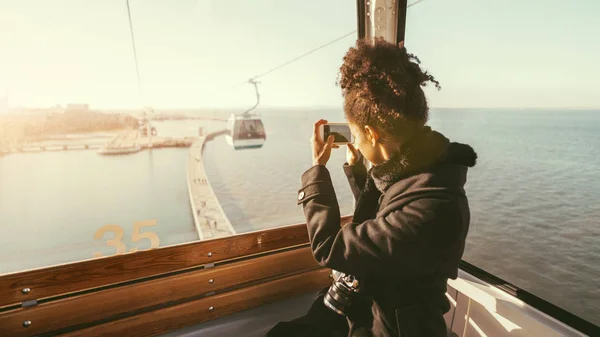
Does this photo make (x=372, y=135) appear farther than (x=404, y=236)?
Yes

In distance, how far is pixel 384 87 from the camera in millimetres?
856

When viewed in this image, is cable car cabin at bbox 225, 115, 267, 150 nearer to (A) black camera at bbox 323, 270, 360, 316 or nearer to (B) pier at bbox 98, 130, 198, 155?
(B) pier at bbox 98, 130, 198, 155

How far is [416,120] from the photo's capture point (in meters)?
0.90

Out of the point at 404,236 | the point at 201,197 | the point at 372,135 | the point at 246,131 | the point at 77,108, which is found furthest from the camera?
the point at 201,197

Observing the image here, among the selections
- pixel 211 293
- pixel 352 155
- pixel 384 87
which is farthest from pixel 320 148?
pixel 211 293

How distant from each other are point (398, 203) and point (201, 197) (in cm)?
368

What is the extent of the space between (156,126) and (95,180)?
52cm

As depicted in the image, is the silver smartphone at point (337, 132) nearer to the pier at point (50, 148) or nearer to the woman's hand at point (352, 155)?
the woman's hand at point (352, 155)

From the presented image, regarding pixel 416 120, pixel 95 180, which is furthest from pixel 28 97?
pixel 416 120

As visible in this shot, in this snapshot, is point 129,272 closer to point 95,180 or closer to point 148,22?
point 95,180

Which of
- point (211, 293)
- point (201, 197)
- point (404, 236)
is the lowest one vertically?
point (201, 197)

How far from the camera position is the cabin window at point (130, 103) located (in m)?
1.53

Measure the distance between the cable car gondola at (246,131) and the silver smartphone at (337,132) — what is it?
8.18 feet

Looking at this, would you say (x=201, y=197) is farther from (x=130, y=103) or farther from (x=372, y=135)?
(x=372, y=135)
